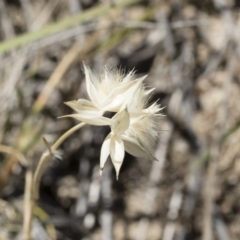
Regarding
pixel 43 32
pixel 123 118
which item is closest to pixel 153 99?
pixel 43 32

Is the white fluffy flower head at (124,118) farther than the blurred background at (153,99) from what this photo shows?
No

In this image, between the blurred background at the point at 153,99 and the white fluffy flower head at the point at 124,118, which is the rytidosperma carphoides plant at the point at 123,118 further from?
the blurred background at the point at 153,99

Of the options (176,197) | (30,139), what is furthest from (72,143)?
(176,197)

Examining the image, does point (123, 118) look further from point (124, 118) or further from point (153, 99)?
point (153, 99)

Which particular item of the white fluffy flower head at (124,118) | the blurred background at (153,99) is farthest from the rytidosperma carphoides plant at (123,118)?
the blurred background at (153,99)

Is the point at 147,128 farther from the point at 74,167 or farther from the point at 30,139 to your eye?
the point at 74,167

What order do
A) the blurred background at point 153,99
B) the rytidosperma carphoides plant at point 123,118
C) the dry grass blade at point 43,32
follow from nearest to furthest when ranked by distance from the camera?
1. the rytidosperma carphoides plant at point 123,118
2. the dry grass blade at point 43,32
3. the blurred background at point 153,99
